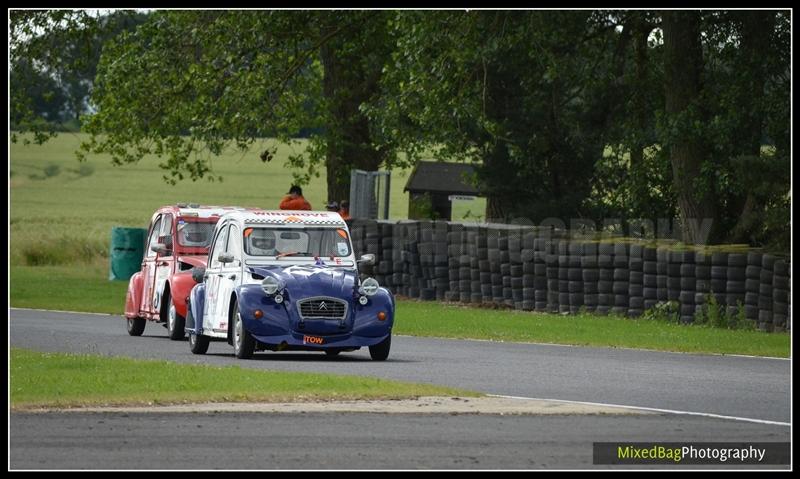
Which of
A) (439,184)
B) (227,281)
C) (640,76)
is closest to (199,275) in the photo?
(227,281)

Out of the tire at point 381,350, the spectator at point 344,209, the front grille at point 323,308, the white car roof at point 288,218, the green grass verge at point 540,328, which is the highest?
the white car roof at point 288,218

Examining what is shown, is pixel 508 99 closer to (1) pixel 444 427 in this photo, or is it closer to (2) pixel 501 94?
(2) pixel 501 94

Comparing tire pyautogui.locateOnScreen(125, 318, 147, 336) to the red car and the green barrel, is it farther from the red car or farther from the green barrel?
the green barrel

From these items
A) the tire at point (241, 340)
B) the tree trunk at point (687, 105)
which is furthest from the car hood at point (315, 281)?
the tree trunk at point (687, 105)

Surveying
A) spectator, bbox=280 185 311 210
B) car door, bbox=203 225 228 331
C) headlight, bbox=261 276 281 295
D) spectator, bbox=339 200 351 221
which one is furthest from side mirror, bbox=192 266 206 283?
spectator, bbox=339 200 351 221

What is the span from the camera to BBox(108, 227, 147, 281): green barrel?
4212cm

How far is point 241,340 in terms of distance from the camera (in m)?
18.8

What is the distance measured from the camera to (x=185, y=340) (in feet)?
75.6

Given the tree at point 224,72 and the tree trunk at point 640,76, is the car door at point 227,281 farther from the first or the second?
the tree at point 224,72

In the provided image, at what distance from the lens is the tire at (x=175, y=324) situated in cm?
2272

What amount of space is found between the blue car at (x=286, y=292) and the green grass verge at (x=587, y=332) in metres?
4.77

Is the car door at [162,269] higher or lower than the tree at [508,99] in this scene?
lower
